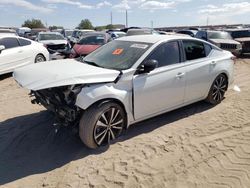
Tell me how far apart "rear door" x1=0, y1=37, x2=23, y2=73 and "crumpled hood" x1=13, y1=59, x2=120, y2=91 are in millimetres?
5386

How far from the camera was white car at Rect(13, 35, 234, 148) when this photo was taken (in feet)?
12.7

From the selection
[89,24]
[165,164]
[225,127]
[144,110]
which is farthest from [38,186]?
[89,24]

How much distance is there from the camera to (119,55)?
4.83 metres

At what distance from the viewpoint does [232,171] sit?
11.8ft

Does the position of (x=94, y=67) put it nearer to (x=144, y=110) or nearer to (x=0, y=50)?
(x=144, y=110)

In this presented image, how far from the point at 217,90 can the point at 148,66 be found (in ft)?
8.15

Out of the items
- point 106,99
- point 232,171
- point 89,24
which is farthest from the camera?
point 89,24

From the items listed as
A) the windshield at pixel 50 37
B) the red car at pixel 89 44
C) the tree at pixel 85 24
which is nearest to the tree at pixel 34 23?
the tree at pixel 85 24

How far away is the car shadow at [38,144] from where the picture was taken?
3.70 m

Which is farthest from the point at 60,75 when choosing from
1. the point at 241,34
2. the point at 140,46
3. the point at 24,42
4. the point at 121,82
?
the point at 241,34

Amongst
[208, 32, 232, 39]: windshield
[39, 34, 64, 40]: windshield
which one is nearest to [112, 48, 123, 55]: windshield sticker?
[39, 34, 64, 40]: windshield

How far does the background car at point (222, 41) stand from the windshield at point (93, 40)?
6191mm

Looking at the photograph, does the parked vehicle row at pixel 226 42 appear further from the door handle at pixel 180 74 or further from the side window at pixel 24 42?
the door handle at pixel 180 74

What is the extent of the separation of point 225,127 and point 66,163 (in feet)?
9.58
